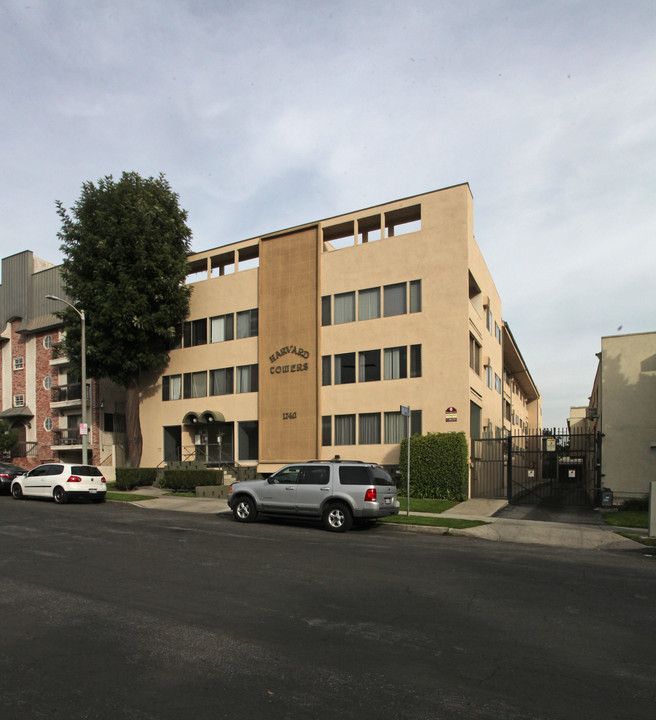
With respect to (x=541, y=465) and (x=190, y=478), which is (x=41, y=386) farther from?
(x=541, y=465)

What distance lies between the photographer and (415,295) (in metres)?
25.8

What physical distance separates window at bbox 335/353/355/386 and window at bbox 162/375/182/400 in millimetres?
10548

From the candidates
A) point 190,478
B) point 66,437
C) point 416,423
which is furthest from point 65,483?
point 66,437

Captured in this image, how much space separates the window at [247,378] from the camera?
99.9 ft

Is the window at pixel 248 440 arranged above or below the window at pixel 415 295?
below

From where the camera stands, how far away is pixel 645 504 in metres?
20.6

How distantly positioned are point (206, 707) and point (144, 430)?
31.7 metres

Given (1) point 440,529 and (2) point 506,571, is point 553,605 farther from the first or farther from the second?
(1) point 440,529

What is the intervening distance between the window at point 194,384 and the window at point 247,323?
11.0 ft

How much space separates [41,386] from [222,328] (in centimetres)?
1618

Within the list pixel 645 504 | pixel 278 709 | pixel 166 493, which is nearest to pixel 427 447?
pixel 645 504

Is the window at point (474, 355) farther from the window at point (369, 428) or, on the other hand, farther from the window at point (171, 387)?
the window at point (171, 387)

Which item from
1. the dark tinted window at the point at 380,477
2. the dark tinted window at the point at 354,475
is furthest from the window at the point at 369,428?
the dark tinted window at the point at 354,475

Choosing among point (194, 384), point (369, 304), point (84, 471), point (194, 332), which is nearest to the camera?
point (84, 471)
